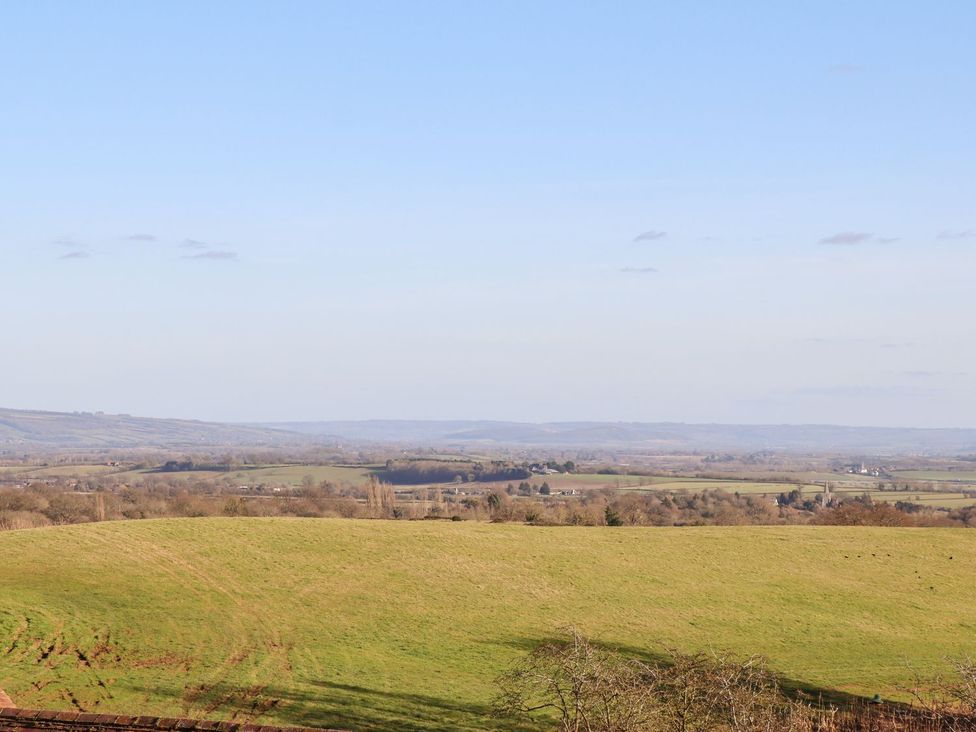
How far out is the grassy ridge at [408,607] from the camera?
39.6 meters

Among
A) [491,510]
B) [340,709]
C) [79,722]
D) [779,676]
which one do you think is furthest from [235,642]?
[491,510]

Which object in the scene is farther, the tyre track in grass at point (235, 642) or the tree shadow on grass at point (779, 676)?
the tree shadow on grass at point (779, 676)

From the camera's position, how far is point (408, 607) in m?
52.8

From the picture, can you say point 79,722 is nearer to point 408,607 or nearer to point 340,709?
point 340,709

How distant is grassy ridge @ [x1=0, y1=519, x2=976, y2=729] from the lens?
3959 centimetres

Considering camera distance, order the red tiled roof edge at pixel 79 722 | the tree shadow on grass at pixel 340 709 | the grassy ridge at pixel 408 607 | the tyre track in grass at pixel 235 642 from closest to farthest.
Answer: the red tiled roof edge at pixel 79 722, the tree shadow on grass at pixel 340 709, the tyre track in grass at pixel 235 642, the grassy ridge at pixel 408 607

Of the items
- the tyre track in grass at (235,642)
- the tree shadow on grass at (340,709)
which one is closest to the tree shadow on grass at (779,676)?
the tree shadow on grass at (340,709)

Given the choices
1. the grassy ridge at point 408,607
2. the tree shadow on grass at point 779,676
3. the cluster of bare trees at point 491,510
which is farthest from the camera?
the cluster of bare trees at point 491,510

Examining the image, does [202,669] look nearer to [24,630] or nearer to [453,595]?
[24,630]

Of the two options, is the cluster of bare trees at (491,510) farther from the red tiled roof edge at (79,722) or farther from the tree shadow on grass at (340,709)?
the red tiled roof edge at (79,722)

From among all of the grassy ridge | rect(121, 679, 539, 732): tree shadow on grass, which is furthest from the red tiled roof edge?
the grassy ridge

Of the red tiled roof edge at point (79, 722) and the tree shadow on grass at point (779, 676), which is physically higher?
the red tiled roof edge at point (79, 722)

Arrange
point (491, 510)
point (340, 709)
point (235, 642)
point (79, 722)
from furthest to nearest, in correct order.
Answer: point (491, 510)
point (235, 642)
point (340, 709)
point (79, 722)

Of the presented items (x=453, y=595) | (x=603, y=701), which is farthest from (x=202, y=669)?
(x=603, y=701)
